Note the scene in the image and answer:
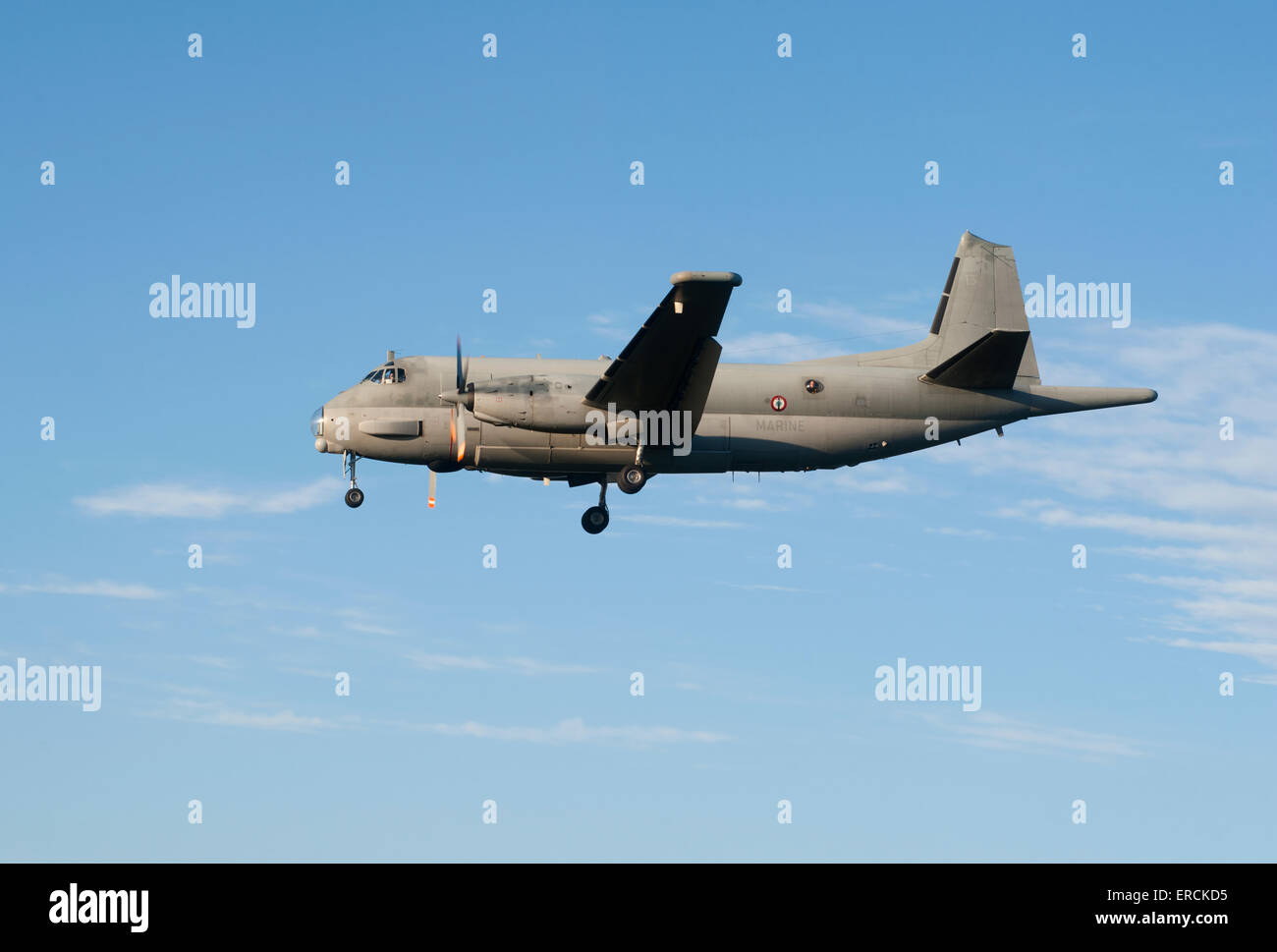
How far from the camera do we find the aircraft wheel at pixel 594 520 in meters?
46.5

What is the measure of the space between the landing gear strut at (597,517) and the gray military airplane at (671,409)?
0.04 meters

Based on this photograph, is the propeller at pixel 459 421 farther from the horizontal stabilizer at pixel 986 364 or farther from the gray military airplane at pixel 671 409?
the horizontal stabilizer at pixel 986 364

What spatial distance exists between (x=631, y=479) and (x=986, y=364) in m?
11.3

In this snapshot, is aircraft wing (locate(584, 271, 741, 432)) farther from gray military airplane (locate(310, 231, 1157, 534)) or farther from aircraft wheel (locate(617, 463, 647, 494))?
aircraft wheel (locate(617, 463, 647, 494))

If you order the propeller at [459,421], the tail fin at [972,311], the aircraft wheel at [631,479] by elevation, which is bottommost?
the aircraft wheel at [631,479]

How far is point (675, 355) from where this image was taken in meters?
41.8

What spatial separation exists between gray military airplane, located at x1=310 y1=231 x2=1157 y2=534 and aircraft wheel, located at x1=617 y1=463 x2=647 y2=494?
40 mm

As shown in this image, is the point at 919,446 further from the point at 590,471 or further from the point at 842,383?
the point at 590,471

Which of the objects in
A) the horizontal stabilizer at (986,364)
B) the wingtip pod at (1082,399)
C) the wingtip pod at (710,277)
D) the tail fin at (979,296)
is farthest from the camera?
the tail fin at (979,296)

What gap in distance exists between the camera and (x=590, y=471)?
4581cm

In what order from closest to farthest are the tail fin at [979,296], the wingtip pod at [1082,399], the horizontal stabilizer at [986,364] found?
the horizontal stabilizer at [986,364] < the wingtip pod at [1082,399] < the tail fin at [979,296]

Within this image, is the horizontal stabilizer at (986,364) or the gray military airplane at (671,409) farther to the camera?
the horizontal stabilizer at (986,364)

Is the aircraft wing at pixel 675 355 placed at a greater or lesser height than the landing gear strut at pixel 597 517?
greater

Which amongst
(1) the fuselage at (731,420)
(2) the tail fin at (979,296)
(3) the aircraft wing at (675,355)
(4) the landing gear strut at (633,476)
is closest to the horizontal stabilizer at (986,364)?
(1) the fuselage at (731,420)
